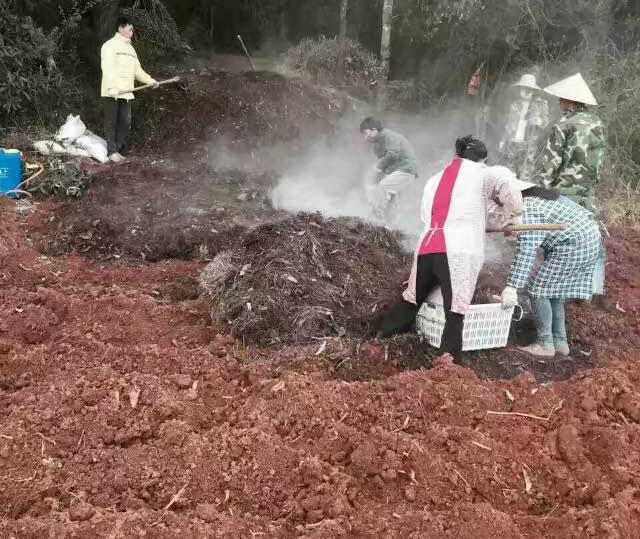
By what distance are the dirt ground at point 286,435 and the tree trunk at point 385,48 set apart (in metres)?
5.98

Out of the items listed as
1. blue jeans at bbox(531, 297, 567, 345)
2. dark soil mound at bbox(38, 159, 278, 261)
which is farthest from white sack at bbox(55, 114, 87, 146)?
blue jeans at bbox(531, 297, 567, 345)

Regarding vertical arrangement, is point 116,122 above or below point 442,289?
above

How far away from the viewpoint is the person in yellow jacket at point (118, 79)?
24.0ft

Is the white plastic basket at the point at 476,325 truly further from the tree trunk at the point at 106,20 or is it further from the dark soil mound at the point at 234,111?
the tree trunk at the point at 106,20

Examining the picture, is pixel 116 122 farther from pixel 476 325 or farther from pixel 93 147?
pixel 476 325

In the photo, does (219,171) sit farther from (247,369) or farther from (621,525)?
(621,525)

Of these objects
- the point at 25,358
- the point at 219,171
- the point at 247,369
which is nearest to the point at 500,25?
the point at 219,171

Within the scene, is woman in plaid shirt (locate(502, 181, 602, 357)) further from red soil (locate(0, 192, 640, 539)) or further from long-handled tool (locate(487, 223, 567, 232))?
red soil (locate(0, 192, 640, 539))

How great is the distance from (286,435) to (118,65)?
6001 mm

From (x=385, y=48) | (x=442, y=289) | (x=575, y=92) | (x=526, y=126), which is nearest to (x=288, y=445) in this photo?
(x=442, y=289)

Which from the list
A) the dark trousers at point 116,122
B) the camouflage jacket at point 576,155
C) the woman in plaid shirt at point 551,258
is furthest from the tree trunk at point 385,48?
the woman in plaid shirt at point 551,258

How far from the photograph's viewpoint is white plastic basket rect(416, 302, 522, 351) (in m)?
3.93

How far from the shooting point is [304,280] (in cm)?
442

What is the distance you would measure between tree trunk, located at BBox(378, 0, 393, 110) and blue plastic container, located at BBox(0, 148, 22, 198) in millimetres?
5306
